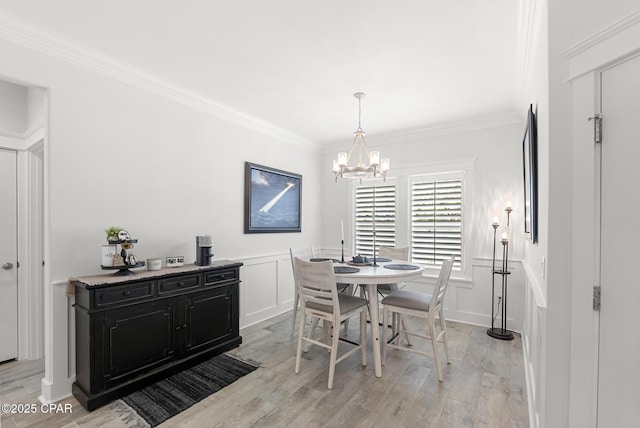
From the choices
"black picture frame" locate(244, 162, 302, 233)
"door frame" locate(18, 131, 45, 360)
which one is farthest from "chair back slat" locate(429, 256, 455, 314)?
"door frame" locate(18, 131, 45, 360)

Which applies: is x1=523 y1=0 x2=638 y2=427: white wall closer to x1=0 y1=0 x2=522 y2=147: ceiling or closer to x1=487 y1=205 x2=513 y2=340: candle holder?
x1=0 y1=0 x2=522 y2=147: ceiling

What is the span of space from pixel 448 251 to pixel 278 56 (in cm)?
335

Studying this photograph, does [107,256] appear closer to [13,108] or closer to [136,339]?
[136,339]

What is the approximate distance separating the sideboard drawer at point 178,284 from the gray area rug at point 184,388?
758mm

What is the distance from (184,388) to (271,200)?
2.56 meters

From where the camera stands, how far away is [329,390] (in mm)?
2512

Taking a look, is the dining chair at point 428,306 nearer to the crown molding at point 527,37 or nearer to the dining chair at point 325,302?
the dining chair at point 325,302

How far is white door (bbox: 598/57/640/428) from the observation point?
4.04 ft

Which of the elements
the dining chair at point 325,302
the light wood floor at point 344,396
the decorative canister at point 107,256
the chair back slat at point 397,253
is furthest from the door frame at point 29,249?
the chair back slat at point 397,253

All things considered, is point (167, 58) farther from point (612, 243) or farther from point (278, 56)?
point (612, 243)

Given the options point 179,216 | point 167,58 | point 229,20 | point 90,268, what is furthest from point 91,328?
point 229,20

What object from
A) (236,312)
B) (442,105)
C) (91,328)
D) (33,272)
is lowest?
(236,312)

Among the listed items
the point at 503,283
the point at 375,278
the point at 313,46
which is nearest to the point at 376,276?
the point at 375,278

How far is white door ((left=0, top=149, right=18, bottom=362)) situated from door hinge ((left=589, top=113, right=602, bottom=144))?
15.3 ft
